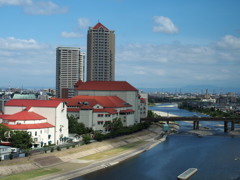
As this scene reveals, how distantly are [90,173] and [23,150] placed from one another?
12748 mm

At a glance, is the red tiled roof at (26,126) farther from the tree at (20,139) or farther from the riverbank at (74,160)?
the riverbank at (74,160)

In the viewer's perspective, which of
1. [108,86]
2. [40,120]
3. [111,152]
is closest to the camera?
[40,120]

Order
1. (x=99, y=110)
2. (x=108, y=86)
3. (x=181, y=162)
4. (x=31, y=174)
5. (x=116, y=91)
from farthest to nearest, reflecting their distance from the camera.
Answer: (x=108, y=86) < (x=116, y=91) < (x=99, y=110) < (x=181, y=162) < (x=31, y=174)

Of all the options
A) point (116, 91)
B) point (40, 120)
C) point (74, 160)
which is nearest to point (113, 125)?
point (116, 91)

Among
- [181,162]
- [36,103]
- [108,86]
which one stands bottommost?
[181,162]

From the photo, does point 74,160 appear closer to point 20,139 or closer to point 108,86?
point 20,139

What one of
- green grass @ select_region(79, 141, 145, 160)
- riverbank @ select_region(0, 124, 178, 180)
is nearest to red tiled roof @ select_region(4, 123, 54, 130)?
riverbank @ select_region(0, 124, 178, 180)

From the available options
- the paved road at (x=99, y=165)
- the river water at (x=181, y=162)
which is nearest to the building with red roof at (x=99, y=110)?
the river water at (x=181, y=162)

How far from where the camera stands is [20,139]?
69188 mm

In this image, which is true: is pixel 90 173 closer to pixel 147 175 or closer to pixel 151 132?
pixel 147 175

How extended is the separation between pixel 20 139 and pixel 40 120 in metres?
11.3

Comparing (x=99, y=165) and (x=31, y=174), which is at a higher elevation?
(x=31, y=174)

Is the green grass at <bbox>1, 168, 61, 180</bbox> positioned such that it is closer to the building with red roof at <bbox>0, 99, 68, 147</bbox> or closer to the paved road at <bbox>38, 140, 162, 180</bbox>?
the paved road at <bbox>38, 140, 162, 180</bbox>

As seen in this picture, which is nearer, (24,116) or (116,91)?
(24,116)
